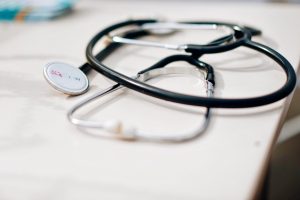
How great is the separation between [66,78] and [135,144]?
142 millimetres

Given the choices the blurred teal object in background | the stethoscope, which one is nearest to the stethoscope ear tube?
the stethoscope

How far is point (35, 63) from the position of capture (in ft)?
1.55

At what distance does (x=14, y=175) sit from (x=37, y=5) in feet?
1.74

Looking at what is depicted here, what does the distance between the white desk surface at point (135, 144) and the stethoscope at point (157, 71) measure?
1 cm

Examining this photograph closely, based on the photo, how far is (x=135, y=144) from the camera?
290 millimetres

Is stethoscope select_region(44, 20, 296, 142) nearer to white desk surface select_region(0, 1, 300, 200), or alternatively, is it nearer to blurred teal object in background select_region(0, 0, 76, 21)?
white desk surface select_region(0, 1, 300, 200)

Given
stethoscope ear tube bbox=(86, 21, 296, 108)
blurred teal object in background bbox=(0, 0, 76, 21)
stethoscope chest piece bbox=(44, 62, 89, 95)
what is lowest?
blurred teal object in background bbox=(0, 0, 76, 21)

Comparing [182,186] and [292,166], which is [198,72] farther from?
[292,166]

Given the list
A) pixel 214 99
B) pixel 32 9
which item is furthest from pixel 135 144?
pixel 32 9

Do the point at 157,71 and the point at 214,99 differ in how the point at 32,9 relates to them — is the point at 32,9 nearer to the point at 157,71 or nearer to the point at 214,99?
the point at 157,71

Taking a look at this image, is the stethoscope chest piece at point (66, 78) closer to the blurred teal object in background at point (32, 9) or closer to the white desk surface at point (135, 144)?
the white desk surface at point (135, 144)

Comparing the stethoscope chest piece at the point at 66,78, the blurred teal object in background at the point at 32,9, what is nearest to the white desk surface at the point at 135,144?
the stethoscope chest piece at the point at 66,78

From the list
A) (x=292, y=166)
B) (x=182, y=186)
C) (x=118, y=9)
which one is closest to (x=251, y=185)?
(x=182, y=186)

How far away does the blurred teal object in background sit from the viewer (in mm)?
674
